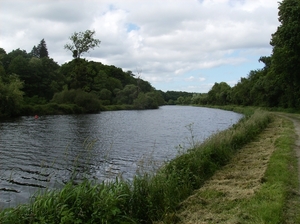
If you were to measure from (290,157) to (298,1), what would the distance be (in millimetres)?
24461

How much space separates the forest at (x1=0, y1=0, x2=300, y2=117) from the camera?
32.3 meters

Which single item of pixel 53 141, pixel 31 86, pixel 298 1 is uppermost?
pixel 298 1

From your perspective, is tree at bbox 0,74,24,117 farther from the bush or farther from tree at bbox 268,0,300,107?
tree at bbox 268,0,300,107

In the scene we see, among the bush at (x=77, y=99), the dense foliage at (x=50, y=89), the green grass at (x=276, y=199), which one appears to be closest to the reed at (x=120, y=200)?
the green grass at (x=276, y=199)

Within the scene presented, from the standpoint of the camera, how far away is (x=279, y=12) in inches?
1325

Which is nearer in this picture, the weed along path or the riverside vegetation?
the riverside vegetation

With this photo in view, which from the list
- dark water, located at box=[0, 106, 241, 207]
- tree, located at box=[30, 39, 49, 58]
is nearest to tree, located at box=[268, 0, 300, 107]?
dark water, located at box=[0, 106, 241, 207]

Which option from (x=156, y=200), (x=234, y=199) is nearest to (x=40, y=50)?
(x=156, y=200)

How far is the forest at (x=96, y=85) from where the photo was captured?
32.3 meters

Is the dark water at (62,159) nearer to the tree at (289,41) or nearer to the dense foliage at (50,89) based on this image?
the tree at (289,41)

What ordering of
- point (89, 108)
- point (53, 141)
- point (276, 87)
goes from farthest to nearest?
1. point (89, 108)
2. point (276, 87)
3. point (53, 141)

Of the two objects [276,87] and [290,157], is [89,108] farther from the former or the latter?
[290,157]

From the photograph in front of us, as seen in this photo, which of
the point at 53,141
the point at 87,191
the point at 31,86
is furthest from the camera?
the point at 31,86

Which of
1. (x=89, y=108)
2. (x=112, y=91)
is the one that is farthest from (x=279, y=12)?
(x=112, y=91)
